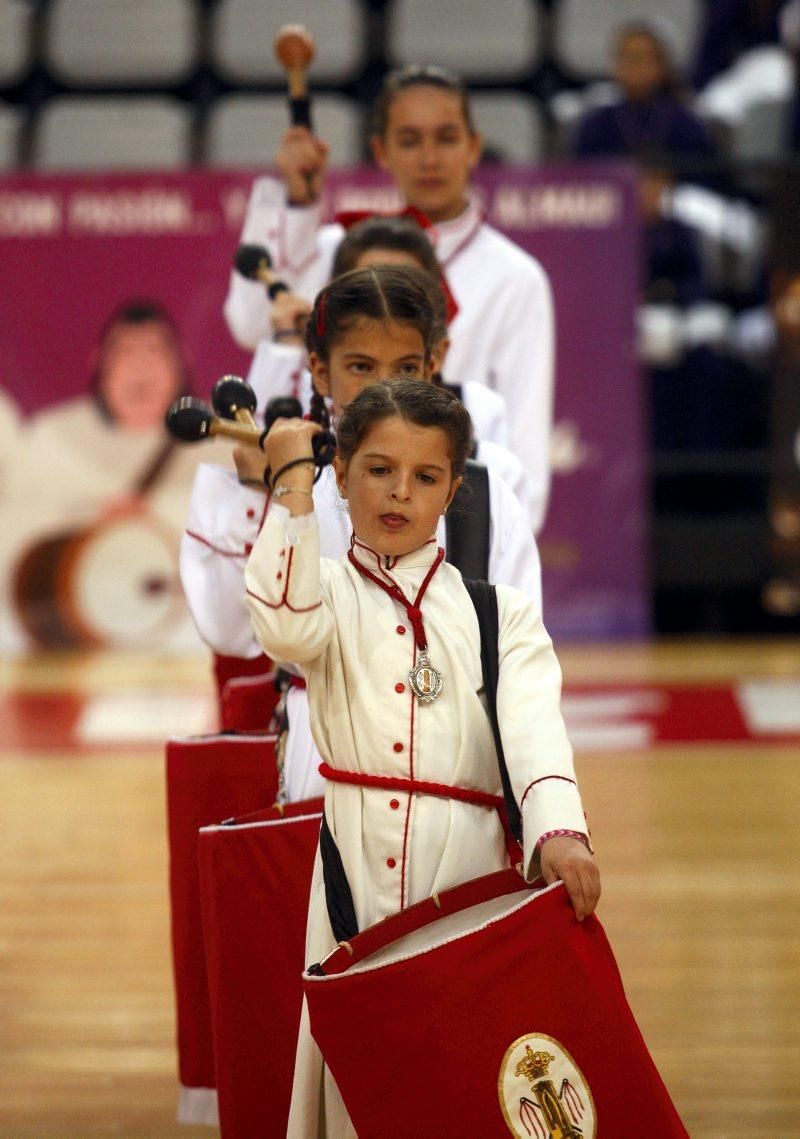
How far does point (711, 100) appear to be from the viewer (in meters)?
8.62

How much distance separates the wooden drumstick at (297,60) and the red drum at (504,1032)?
1.73 m

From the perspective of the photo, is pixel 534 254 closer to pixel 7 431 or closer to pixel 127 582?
pixel 127 582

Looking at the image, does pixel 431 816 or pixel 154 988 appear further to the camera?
pixel 154 988

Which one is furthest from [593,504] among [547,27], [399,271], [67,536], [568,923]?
[568,923]

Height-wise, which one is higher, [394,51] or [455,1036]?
[394,51]

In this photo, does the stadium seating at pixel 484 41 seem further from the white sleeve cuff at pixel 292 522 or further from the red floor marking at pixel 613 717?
the white sleeve cuff at pixel 292 522

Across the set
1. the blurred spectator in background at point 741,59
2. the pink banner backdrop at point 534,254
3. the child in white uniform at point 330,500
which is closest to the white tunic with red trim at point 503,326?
the child in white uniform at point 330,500

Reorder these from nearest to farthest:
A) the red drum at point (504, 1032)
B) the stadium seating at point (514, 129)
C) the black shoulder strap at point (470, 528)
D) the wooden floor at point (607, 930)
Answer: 1. the red drum at point (504, 1032)
2. the black shoulder strap at point (470, 528)
3. the wooden floor at point (607, 930)
4. the stadium seating at point (514, 129)

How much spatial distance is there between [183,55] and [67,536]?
2.66m

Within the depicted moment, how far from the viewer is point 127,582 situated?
7.45 metres

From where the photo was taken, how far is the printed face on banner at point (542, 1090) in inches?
79.6

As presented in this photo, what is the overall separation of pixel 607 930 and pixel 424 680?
6.13 ft

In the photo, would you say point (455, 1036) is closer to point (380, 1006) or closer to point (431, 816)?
point (380, 1006)

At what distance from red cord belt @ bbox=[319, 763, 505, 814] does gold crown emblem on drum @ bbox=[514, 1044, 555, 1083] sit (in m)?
0.31
